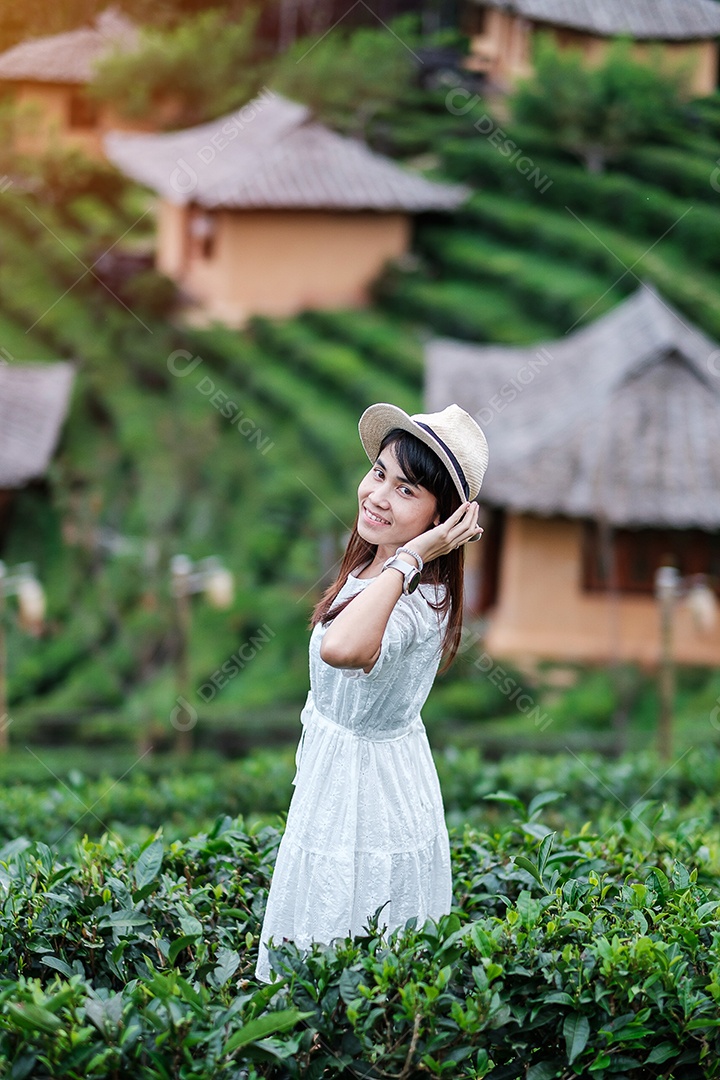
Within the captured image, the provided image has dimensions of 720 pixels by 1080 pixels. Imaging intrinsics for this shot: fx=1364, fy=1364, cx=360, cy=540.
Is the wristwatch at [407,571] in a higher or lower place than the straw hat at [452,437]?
lower

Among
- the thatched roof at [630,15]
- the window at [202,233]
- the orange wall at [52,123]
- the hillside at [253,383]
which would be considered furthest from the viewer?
the window at [202,233]

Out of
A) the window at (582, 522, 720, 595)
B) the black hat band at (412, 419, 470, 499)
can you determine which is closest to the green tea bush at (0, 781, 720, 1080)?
the black hat band at (412, 419, 470, 499)

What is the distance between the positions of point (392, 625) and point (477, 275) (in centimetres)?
1785

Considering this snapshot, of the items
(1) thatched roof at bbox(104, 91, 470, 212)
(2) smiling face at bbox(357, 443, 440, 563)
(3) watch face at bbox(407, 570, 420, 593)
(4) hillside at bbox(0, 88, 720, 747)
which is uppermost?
(2) smiling face at bbox(357, 443, 440, 563)

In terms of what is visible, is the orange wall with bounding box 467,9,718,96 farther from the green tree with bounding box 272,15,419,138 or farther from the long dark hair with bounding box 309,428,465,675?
the long dark hair with bounding box 309,428,465,675

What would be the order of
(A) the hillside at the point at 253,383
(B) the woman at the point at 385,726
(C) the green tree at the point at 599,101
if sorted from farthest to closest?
(C) the green tree at the point at 599,101 → (A) the hillside at the point at 253,383 → (B) the woman at the point at 385,726

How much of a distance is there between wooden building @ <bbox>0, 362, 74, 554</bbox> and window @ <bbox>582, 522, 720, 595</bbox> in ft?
22.0

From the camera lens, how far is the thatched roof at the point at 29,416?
16047 mm

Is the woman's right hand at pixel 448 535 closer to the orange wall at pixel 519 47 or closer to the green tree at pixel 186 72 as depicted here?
the orange wall at pixel 519 47

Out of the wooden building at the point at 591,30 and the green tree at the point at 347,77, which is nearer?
the wooden building at the point at 591,30

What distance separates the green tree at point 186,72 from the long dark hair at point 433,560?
20.5m

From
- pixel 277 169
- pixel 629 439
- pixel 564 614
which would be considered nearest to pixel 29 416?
pixel 277 169

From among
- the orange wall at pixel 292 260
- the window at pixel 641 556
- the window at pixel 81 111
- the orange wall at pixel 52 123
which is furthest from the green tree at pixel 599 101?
the window at pixel 81 111

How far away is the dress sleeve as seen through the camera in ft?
9.16
